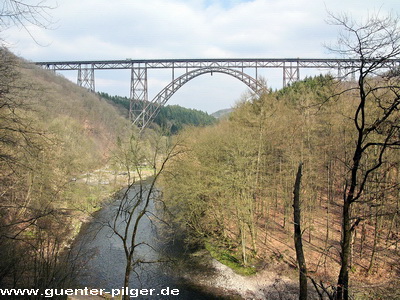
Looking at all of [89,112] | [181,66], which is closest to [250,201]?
[181,66]

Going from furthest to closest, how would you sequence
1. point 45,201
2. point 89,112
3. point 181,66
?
point 89,112
point 181,66
point 45,201

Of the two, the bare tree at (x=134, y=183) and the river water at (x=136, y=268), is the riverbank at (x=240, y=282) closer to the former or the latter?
the river water at (x=136, y=268)

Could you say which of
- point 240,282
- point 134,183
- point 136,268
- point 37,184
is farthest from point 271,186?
point 37,184

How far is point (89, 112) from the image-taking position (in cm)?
3459

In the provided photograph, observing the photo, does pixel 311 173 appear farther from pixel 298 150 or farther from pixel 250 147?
pixel 250 147

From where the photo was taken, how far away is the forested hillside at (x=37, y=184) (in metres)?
3.57

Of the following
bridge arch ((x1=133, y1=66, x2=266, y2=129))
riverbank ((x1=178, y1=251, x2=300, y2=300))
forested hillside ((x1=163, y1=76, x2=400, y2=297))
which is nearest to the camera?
riverbank ((x1=178, y1=251, x2=300, y2=300))

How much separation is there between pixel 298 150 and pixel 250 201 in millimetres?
2944

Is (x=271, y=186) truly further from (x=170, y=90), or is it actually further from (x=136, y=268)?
(x=170, y=90)

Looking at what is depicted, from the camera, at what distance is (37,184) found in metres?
11.4

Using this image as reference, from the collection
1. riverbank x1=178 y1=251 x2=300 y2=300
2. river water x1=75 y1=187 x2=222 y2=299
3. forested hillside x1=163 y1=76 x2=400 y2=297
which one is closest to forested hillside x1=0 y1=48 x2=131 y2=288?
river water x1=75 y1=187 x2=222 y2=299

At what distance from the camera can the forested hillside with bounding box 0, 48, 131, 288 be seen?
357 cm

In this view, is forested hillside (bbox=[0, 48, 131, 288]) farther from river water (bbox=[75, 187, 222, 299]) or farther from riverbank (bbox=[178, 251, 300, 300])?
riverbank (bbox=[178, 251, 300, 300])

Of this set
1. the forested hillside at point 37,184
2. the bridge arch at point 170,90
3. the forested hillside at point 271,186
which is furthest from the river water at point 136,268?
the bridge arch at point 170,90
